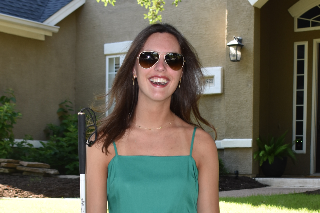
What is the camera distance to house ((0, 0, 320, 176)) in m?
8.59

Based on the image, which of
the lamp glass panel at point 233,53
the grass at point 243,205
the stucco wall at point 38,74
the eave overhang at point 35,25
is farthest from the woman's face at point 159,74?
the stucco wall at point 38,74

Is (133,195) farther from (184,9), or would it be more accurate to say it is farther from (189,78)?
(184,9)

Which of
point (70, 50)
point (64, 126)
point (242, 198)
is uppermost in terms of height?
point (70, 50)

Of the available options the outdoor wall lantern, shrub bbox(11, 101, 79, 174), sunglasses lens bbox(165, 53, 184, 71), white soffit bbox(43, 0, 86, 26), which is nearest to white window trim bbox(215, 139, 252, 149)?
the outdoor wall lantern

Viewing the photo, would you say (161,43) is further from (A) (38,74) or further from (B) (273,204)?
(A) (38,74)

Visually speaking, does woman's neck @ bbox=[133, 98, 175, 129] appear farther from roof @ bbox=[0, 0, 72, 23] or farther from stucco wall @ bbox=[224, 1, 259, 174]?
roof @ bbox=[0, 0, 72, 23]

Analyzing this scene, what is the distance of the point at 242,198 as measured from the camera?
593 centimetres

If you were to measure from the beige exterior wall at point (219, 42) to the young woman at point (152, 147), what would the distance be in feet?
19.2

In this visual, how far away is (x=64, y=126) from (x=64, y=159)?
1377 millimetres

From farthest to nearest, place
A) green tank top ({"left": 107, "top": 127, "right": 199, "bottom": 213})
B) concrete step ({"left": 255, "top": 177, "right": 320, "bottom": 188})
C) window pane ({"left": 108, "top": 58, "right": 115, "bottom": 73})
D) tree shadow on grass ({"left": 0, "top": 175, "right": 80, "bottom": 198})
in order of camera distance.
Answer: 1. window pane ({"left": 108, "top": 58, "right": 115, "bottom": 73})
2. concrete step ({"left": 255, "top": 177, "right": 320, "bottom": 188})
3. tree shadow on grass ({"left": 0, "top": 175, "right": 80, "bottom": 198})
4. green tank top ({"left": 107, "top": 127, "right": 199, "bottom": 213})

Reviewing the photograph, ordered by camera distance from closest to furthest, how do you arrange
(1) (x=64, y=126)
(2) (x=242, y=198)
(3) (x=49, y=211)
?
(3) (x=49, y=211) < (2) (x=242, y=198) < (1) (x=64, y=126)

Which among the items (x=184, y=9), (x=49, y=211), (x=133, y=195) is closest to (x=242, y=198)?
(x=49, y=211)

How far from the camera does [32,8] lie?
10469 millimetres

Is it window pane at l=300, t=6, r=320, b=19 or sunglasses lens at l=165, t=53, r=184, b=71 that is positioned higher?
window pane at l=300, t=6, r=320, b=19
